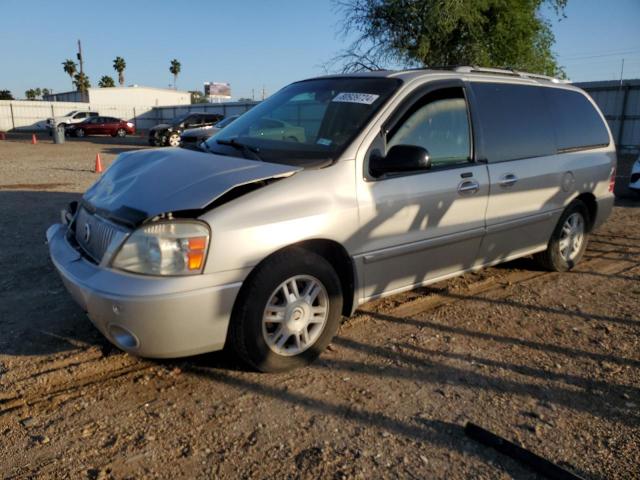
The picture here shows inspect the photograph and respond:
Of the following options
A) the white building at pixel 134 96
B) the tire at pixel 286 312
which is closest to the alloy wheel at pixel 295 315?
the tire at pixel 286 312

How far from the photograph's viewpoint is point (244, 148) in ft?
12.1

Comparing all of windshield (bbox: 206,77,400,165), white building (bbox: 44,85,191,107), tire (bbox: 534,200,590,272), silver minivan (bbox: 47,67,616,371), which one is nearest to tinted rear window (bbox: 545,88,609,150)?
silver minivan (bbox: 47,67,616,371)

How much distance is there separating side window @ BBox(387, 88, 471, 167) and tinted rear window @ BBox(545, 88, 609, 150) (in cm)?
137

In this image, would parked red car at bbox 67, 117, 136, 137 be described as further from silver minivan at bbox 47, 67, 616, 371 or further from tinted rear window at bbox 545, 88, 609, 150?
tinted rear window at bbox 545, 88, 609, 150

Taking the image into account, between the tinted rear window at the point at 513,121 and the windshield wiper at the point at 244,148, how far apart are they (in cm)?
182

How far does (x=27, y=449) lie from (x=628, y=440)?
2928 millimetres

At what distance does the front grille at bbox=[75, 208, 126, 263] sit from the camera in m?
2.94

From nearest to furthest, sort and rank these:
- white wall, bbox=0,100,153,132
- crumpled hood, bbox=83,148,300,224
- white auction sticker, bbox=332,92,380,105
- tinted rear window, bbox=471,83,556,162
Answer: crumpled hood, bbox=83,148,300,224 < white auction sticker, bbox=332,92,380,105 < tinted rear window, bbox=471,83,556,162 < white wall, bbox=0,100,153,132

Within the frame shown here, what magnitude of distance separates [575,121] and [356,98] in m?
2.60

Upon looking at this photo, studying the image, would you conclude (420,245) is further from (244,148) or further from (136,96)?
(136,96)

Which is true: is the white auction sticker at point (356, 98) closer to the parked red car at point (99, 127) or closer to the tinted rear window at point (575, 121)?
the tinted rear window at point (575, 121)

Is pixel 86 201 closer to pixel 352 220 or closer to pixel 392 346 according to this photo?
pixel 352 220

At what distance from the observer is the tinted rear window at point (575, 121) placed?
4926 mm

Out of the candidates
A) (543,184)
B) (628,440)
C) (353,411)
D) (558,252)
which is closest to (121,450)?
(353,411)
